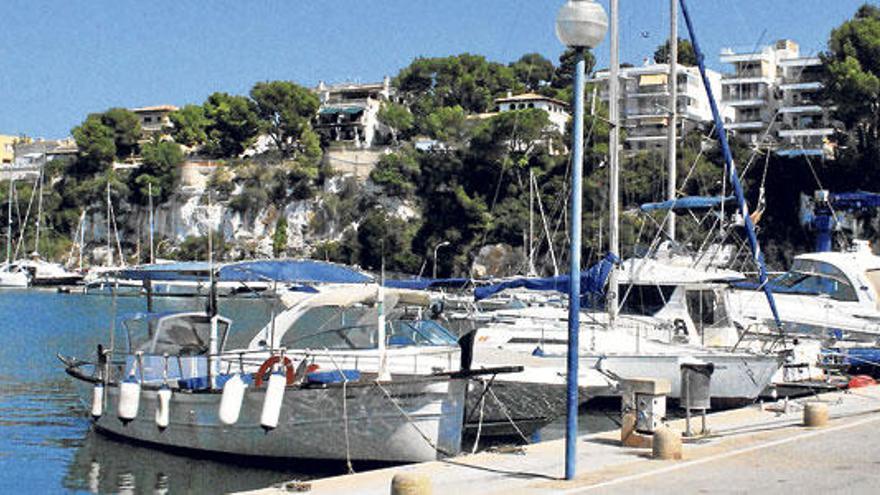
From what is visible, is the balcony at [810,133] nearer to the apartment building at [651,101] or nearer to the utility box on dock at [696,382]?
the apartment building at [651,101]

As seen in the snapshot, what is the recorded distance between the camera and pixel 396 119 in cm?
11962

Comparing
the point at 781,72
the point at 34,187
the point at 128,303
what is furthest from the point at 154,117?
the point at 781,72

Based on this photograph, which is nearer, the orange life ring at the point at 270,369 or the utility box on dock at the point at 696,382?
the utility box on dock at the point at 696,382

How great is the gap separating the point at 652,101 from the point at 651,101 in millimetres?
504

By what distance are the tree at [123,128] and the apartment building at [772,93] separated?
63.1m

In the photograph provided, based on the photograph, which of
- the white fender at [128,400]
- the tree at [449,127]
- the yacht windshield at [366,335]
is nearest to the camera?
the white fender at [128,400]

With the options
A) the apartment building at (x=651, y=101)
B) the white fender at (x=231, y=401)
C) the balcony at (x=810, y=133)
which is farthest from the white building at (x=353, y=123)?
the white fender at (x=231, y=401)

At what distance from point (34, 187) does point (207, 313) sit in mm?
113307

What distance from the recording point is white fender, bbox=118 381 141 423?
19250mm

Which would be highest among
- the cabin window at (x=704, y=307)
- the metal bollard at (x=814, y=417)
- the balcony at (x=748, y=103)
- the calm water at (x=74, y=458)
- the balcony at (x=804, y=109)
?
the balcony at (x=748, y=103)

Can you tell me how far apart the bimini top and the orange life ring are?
238 cm

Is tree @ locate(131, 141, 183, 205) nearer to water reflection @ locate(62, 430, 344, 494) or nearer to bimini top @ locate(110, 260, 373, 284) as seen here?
bimini top @ locate(110, 260, 373, 284)

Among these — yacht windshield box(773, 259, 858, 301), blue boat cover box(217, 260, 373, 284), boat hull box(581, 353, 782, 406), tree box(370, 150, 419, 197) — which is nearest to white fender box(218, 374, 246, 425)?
blue boat cover box(217, 260, 373, 284)

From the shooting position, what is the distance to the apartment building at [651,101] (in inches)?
3971
